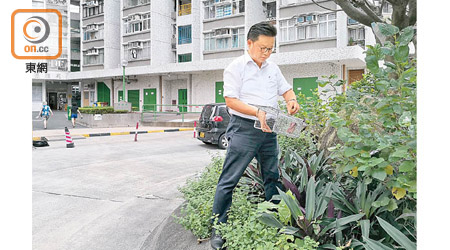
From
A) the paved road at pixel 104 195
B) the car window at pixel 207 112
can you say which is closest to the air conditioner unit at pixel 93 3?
the car window at pixel 207 112

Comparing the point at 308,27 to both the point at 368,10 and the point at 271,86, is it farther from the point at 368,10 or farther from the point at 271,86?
the point at 271,86

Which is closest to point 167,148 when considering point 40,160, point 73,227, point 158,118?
point 40,160

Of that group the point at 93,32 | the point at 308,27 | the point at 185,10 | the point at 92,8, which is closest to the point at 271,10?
the point at 308,27

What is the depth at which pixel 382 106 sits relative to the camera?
212 cm

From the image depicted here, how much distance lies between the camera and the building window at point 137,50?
37.6 meters

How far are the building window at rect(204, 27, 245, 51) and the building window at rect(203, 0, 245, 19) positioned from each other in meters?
1.51

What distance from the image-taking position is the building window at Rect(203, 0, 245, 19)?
31672 millimetres

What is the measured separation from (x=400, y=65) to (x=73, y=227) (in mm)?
4187

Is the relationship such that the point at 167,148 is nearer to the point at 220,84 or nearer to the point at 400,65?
the point at 400,65

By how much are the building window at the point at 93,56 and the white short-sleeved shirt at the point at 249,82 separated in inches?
1664

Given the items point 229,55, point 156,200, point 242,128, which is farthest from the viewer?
point 229,55

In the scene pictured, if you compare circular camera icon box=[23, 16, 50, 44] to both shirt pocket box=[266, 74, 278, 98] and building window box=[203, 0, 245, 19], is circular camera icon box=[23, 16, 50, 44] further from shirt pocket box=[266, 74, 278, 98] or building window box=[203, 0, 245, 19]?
building window box=[203, 0, 245, 19]

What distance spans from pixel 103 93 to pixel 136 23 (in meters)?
9.87

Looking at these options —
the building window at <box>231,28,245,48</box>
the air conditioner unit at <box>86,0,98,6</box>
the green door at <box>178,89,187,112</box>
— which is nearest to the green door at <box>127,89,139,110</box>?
the green door at <box>178,89,187,112</box>
